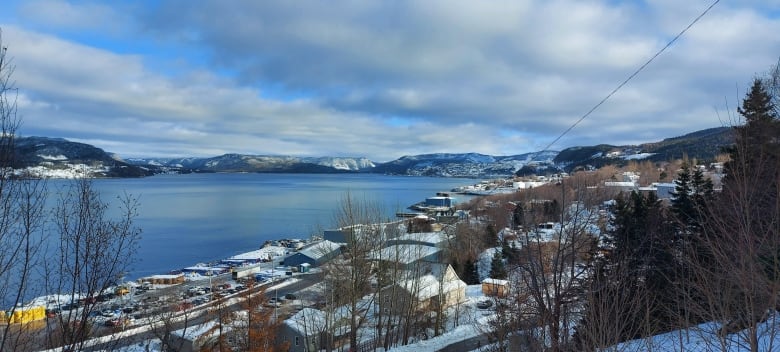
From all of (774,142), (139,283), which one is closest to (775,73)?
(774,142)

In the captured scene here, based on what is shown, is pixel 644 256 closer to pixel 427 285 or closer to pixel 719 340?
pixel 719 340

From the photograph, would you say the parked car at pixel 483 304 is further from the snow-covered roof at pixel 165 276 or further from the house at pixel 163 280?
the snow-covered roof at pixel 165 276

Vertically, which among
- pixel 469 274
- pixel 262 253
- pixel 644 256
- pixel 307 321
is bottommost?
pixel 262 253

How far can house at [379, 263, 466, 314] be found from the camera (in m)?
16.9

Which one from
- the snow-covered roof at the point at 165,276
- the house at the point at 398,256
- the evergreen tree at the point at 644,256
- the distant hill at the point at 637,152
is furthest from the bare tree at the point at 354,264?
the distant hill at the point at 637,152

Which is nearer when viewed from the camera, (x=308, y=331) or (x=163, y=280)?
(x=308, y=331)

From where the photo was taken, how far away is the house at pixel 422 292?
55.5 ft

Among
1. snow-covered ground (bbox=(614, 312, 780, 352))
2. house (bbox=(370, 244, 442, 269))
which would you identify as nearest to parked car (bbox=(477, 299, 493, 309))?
house (bbox=(370, 244, 442, 269))

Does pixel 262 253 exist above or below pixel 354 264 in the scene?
below

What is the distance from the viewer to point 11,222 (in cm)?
414

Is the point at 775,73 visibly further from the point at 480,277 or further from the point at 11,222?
the point at 480,277

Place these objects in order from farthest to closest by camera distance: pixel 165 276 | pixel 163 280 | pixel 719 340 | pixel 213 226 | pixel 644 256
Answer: pixel 213 226
pixel 165 276
pixel 163 280
pixel 644 256
pixel 719 340

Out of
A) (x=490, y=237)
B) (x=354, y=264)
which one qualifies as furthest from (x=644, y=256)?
(x=490, y=237)

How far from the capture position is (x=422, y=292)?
762 inches
